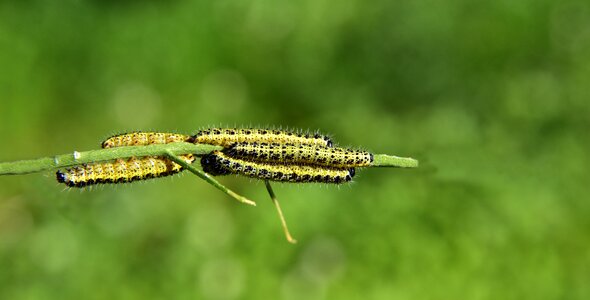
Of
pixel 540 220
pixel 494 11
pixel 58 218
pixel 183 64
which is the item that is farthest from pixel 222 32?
pixel 540 220

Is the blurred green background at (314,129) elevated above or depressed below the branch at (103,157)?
above

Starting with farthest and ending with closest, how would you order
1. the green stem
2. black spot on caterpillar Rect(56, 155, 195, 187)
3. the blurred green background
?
the blurred green background
black spot on caterpillar Rect(56, 155, 195, 187)
the green stem

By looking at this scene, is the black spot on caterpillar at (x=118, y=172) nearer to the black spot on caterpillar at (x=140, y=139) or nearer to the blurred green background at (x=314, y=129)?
the black spot on caterpillar at (x=140, y=139)

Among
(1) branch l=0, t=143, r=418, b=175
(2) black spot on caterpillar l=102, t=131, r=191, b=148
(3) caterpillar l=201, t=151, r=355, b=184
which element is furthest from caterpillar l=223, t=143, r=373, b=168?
(2) black spot on caterpillar l=102, t=131, r=191, b=148

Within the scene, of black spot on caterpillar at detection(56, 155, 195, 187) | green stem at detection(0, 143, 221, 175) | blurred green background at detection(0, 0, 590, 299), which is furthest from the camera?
blurred green background at detection(0, 0, 590, 299)

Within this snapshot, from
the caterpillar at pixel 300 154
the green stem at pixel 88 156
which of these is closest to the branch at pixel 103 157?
the green stem at pixel 88 156

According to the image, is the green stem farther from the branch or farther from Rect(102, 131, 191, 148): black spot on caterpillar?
Rect(102, 131, 191, 148): black spot on caterpillar
